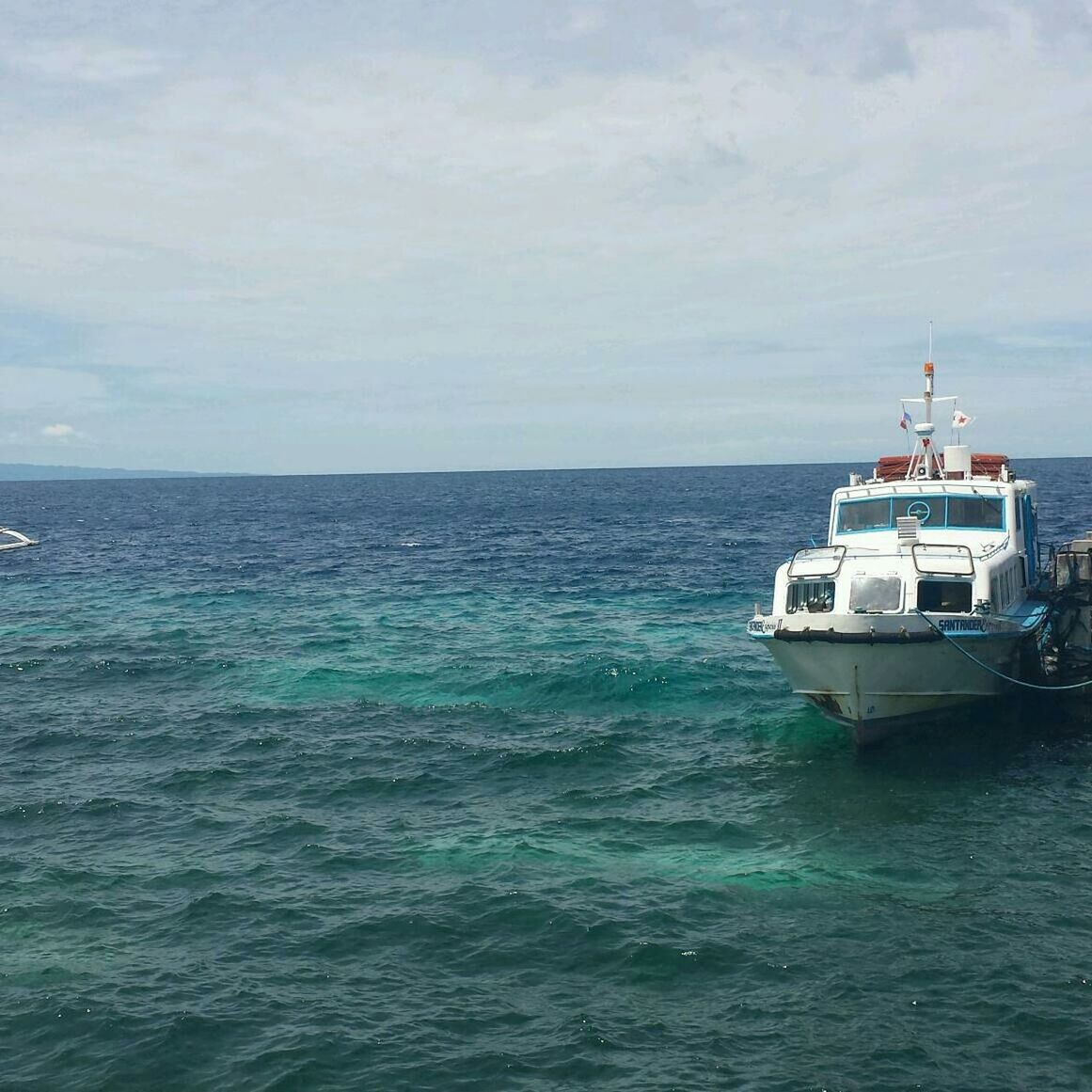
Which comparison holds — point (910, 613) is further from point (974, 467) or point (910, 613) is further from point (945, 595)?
point (974, 467)

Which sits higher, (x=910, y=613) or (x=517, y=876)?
(x=910, y=613)

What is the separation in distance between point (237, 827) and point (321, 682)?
44.2 ft

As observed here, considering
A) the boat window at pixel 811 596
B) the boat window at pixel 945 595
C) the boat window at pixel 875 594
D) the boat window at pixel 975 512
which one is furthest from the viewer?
the boat window at pixel 975 512

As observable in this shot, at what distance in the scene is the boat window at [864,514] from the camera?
115ft

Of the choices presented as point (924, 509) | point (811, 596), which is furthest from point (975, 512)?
point (811, 596)

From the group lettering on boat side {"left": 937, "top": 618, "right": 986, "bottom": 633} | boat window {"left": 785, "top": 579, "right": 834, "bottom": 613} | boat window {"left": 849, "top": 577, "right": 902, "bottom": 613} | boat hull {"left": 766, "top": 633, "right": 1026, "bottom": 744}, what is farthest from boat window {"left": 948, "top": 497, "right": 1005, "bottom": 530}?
boat window {"left": 785, "top": 579, "right": 834, "bottom": 613}

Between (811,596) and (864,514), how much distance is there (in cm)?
642

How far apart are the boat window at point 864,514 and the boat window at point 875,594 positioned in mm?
6019

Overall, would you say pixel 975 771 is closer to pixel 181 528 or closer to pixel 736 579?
pixel 736 579

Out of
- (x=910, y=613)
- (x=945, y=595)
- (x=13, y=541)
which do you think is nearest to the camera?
(x=910, y=613)

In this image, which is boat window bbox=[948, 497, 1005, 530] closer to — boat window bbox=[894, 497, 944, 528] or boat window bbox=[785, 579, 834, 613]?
boat window bbox=[894, 497, 944, 528]

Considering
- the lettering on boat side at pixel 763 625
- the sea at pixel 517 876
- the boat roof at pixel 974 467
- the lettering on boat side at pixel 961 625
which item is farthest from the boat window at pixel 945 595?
the boat roof at pixel 974 467

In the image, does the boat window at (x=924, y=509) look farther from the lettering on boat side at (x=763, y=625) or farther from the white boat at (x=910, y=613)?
the lettering on boat side at (x=763, y=625)

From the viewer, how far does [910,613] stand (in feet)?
92.2
